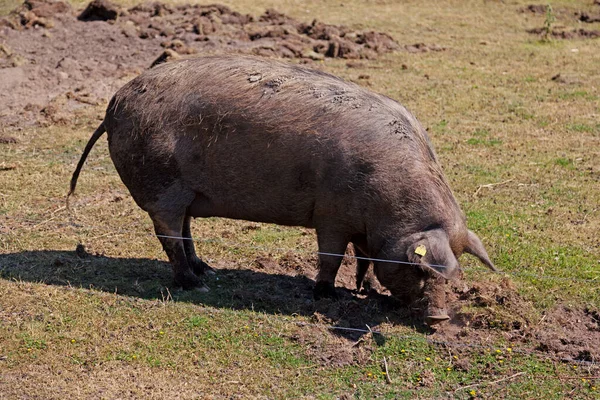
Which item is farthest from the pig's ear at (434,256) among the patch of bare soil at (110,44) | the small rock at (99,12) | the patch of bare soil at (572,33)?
the patch of bare soil at (572,33)

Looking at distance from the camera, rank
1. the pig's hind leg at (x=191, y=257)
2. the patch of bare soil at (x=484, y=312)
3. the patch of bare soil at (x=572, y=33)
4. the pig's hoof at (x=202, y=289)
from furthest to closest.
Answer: the patch of bare soil at (x=572, y=33)
the pig's hind leg at (x=191, y=257)
the pig's hoof at (x=202, y=289)
the patch of bare soil at (x=484, y=312)

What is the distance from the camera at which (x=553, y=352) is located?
6.31 m

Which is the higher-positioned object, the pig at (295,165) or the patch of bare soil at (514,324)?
the pig at (295,165)

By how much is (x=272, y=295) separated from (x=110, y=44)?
33.0ft

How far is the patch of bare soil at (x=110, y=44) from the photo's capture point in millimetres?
13453

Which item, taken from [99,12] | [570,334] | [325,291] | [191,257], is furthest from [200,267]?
[99,12]

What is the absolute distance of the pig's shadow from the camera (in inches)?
265

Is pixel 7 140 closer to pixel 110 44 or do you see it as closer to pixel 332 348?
pixel 110 44

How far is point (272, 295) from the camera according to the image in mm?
7133

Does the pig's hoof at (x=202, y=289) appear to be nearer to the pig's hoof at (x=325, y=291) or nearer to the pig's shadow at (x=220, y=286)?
the pig's shadow at (x=220, y=286)

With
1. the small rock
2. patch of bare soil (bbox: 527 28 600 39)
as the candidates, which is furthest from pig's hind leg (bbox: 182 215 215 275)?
patch of bare soil (bbox: 527 28 600 39)

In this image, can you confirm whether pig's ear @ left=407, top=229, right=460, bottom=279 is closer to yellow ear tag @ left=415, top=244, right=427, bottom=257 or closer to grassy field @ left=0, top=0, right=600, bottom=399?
yellow ear tag @ left=415, top=244, right=427, bottom=257

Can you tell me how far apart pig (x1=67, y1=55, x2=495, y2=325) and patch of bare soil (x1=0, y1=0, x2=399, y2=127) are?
5.84 m

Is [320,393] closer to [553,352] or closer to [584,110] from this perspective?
[553,352]
